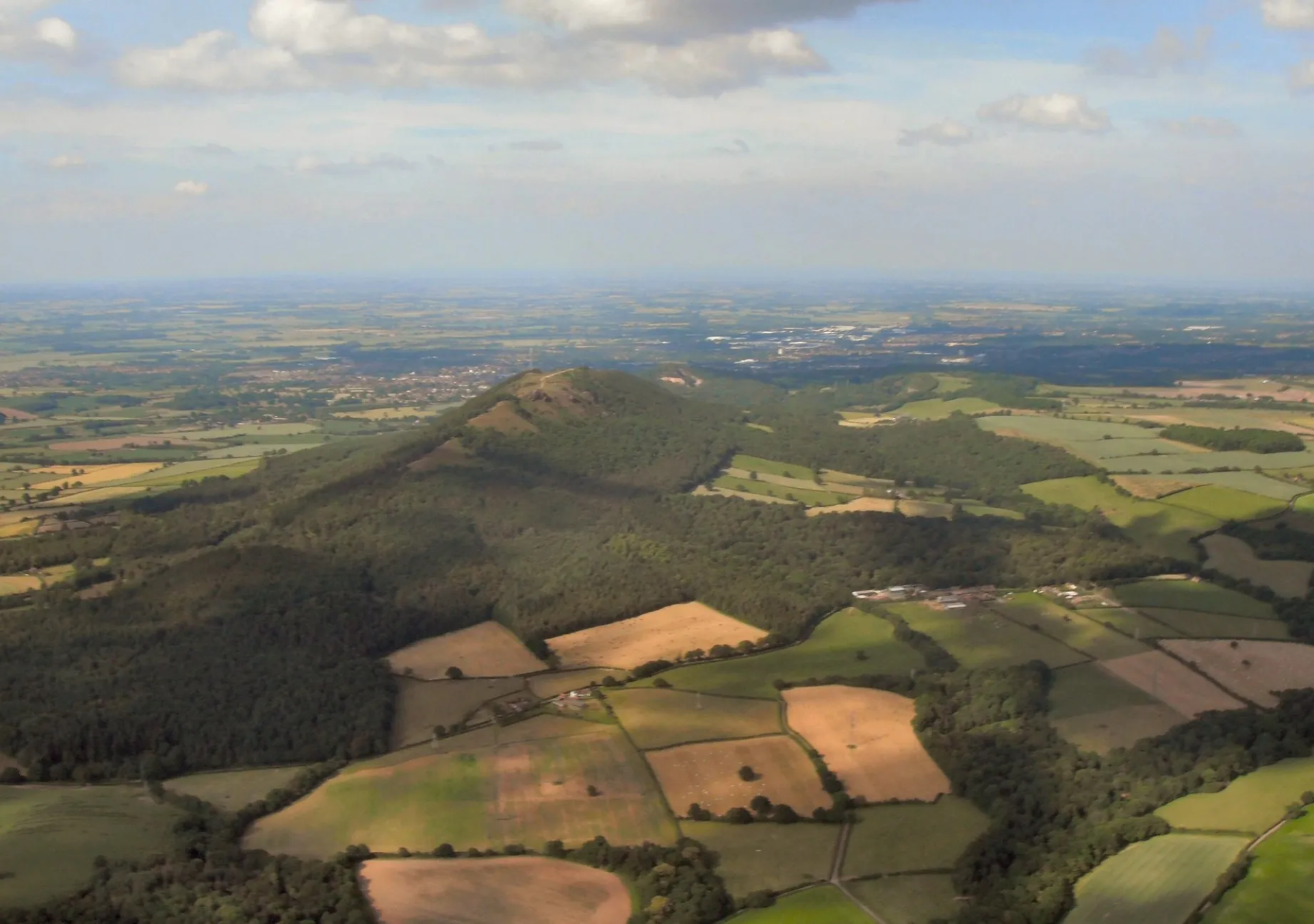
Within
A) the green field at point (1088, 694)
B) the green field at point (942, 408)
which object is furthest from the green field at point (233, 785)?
the green field at point (942, 408)

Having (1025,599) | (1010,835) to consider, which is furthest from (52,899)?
(1025,599)

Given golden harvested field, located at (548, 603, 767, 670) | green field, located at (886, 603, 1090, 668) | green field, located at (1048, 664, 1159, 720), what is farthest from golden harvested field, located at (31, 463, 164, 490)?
green field, located at (1048, 664, 1159, 720)

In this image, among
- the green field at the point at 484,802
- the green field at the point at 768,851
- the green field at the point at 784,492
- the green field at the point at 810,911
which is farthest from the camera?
the green field at the point at 784,492

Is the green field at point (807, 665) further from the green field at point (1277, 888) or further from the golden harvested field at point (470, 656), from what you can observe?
the green field at point (1277, 888)

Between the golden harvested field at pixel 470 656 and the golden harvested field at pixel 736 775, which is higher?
the golden harvested field at pixel 470 656

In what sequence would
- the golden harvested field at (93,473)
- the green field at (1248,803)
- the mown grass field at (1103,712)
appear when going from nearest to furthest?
the green field at (1248,803)
the mown grass field at (1103,712)
the golden harvested field at (93,473)

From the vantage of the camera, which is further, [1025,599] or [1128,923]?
[1025,599]

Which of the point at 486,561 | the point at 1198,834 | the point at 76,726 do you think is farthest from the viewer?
the point at 486,561

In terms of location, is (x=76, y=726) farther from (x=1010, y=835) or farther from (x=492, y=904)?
(x=1010, y=835)

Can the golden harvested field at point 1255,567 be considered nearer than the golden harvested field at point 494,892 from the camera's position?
No
